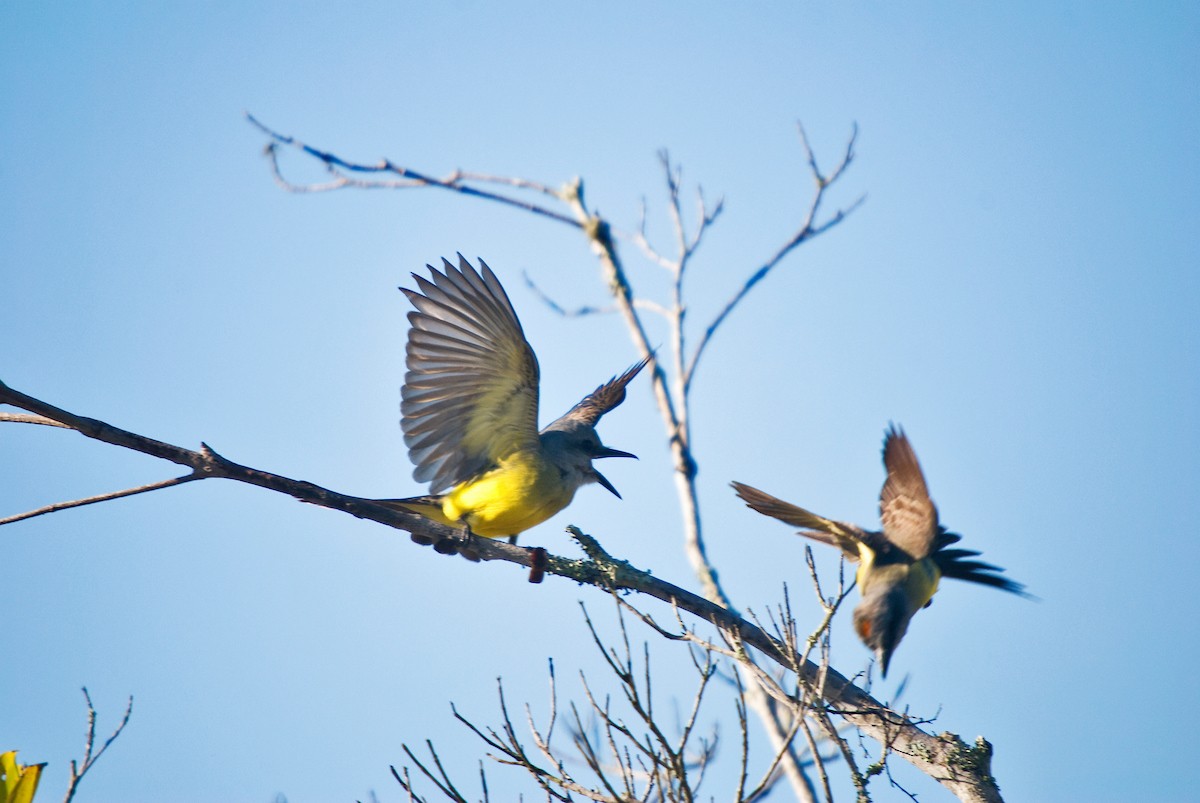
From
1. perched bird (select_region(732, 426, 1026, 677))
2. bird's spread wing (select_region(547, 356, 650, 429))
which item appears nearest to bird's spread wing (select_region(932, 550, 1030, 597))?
perched bird (select_region(732, 426, 1026, 677))

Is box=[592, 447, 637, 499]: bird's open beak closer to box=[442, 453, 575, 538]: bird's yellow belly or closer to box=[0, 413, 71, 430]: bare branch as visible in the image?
box=[442, 453, 575, 538]: bird's yellow belly

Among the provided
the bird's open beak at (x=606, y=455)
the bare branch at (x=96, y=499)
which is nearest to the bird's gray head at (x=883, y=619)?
the bird's open beak at (x=606, y=455)

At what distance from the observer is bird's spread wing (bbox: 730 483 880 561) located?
18.3ft

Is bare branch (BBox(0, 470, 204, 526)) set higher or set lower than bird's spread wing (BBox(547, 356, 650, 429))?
lower

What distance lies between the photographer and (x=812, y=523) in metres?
5.99

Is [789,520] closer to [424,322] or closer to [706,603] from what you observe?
[706,603]

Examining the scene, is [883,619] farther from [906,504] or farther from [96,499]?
[96,499]

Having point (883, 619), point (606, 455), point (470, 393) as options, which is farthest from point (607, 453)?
point (883, 619)

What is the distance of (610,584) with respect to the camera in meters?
4.86

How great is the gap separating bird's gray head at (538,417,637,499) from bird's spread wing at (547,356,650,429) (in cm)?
42

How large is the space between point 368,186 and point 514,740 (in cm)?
593

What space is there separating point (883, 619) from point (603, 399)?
2.76 m

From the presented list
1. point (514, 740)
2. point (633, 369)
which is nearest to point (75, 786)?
point (514, 740)

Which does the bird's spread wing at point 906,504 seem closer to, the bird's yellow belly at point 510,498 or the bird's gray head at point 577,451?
the bird's gray head at point 577,451
